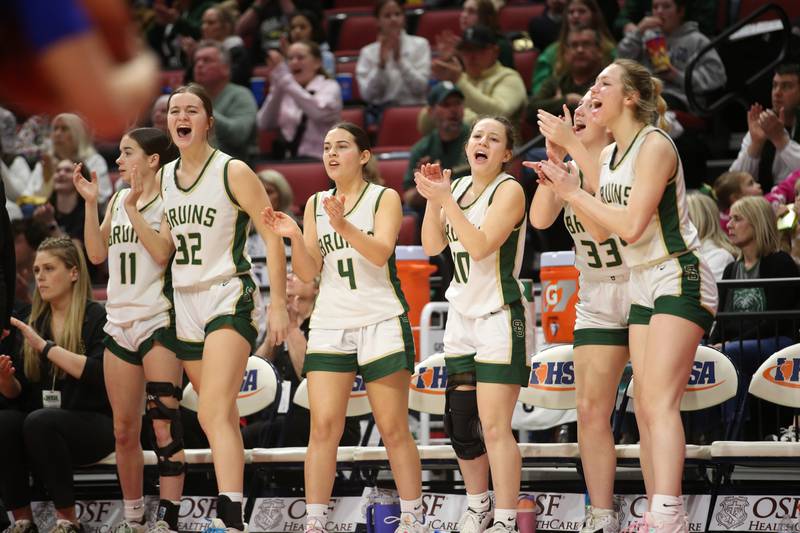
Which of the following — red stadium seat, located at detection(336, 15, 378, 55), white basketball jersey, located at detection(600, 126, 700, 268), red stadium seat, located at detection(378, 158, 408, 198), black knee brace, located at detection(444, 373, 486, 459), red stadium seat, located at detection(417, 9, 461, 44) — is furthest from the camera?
red stadium seat, located at detection(336, 15, 378, 55)

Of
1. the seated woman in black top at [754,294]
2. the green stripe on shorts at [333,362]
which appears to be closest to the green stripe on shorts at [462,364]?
the green stripe on shorts at [333,362]

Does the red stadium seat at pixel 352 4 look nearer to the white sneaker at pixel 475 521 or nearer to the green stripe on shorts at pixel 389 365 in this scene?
the green stripe on shorts at pixel 389 365

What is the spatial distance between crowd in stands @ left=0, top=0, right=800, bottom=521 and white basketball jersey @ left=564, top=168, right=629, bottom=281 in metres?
1.10

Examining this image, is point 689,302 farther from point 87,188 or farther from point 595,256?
point 87,188

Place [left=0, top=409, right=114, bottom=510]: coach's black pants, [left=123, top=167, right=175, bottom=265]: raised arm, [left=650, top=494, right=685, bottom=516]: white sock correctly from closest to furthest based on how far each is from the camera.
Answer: [left=650, top=494, right=685, bottom=516]: white sock < [left=123, top=167, right=175, bottom=265]: raised arm < [left=0, top=409, right=114, bottom=510]: coach's black pants

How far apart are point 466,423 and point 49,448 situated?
2.17 metres

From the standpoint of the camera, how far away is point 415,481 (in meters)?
5.06

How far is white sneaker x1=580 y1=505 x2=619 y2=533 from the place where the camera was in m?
4.86

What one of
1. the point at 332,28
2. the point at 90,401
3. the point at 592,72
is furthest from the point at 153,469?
the point at 332,28

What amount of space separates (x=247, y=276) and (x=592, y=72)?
12.5ft

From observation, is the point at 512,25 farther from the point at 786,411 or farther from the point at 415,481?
the point at 415,481

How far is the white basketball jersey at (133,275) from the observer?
5.59 meters

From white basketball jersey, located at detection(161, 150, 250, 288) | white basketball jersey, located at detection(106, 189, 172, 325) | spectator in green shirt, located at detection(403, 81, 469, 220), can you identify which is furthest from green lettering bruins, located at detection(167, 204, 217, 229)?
spectator in green shirt, located at detection(403, 81, 469, 220)

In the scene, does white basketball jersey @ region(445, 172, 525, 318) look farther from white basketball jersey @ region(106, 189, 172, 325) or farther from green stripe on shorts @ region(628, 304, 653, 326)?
white basketball jersey @ region(106, 189, 172, 325)
